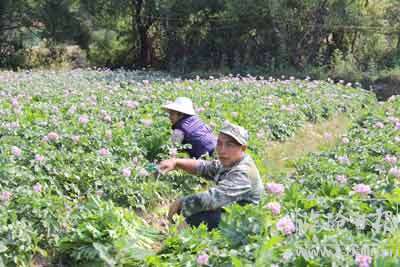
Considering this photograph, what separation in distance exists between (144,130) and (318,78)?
1107 centimetres

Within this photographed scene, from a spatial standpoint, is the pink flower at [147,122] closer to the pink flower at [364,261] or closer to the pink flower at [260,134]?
the pink flower at [260,134]

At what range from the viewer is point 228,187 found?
3.88 m

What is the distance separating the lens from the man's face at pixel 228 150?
3885 millimetres

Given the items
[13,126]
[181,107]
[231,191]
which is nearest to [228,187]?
[231,191]

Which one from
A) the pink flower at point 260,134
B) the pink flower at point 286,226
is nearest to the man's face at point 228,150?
the pink flower at point 286,226

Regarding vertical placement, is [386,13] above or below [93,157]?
above

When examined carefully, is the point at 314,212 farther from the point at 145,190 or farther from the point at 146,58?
the point at 146,58

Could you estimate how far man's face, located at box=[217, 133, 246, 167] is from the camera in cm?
388

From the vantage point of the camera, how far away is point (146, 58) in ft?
73.7

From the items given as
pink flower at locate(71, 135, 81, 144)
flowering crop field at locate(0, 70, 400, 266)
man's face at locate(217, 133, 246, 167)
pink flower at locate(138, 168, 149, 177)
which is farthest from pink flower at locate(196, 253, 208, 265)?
pink flower at locate(71, 135, 81, 144)

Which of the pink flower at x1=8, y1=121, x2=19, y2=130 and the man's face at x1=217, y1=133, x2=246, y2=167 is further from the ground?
the man's face at x1=217, y1=133, x2=246, y2=167

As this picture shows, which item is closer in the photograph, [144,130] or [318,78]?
[144,130]

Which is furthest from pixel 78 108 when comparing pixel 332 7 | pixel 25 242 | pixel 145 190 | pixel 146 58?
pixel 146 58

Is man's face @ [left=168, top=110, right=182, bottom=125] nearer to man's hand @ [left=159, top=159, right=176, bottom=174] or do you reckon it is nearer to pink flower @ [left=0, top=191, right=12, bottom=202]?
man's hand @ [left=159, top=159, right=176, bottom=174]
